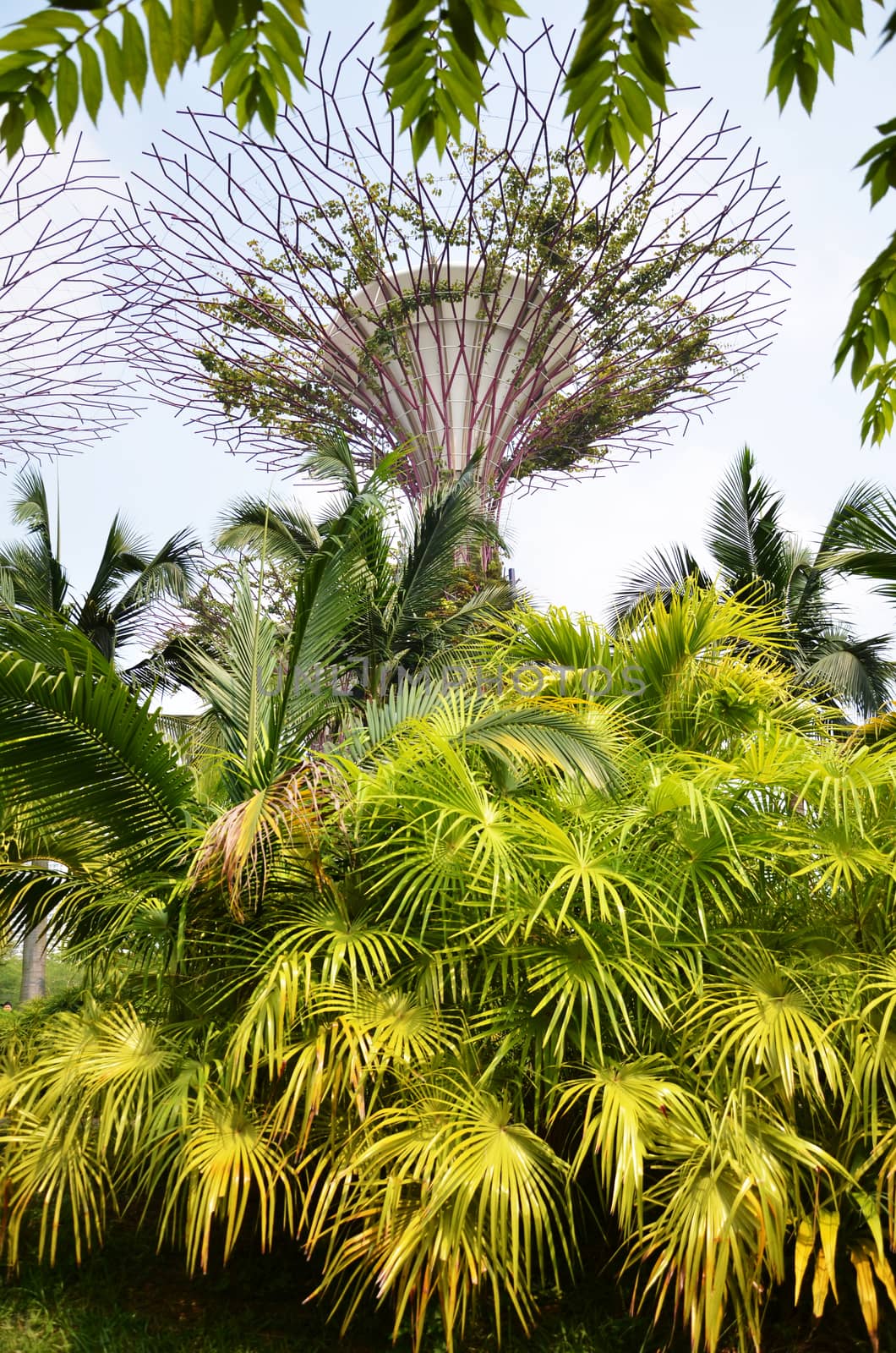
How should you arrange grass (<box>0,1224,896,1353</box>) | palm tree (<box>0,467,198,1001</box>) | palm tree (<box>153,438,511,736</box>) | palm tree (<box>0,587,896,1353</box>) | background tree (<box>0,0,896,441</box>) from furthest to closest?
palm tree (<box>0,467,198,1001</box>) < palm tree (<box>153,438,511,736</box>) < grass (<box>0,1224,896,1353</box>) < palm tree (<box>0,587,896,1353</box>) < background tree (<box>0,0,896,441</box>)

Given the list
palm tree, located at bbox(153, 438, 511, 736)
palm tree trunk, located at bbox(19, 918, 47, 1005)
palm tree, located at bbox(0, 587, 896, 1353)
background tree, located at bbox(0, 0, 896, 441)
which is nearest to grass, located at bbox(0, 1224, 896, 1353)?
palm tree, located at bbox(0, 587, 896, 1353)

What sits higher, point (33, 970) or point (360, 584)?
point (360, 584)

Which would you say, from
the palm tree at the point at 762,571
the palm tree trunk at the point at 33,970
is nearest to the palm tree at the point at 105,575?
the palm tree trunk at the point at 33,970

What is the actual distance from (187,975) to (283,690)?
4.89 feet

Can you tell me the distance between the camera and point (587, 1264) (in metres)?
5.55

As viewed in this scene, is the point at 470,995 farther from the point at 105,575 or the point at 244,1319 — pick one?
the point at 105,575

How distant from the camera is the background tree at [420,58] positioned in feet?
5.29

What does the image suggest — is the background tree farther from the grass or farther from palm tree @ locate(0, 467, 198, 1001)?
palm tree @ locate(0, 467, 198, 1001)

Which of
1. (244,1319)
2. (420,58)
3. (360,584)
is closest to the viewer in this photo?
(420,58)

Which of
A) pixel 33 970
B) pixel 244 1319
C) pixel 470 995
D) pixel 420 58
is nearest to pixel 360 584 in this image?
pixel 470 995

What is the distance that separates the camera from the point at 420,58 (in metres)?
1.80

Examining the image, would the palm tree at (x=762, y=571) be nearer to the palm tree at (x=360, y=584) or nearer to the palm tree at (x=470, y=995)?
the palm tree at (x=360, y=584)

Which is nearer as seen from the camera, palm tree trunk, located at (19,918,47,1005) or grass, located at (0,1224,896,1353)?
grass, located at (0,1224,896,1353)

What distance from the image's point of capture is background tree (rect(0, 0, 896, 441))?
1613mm
